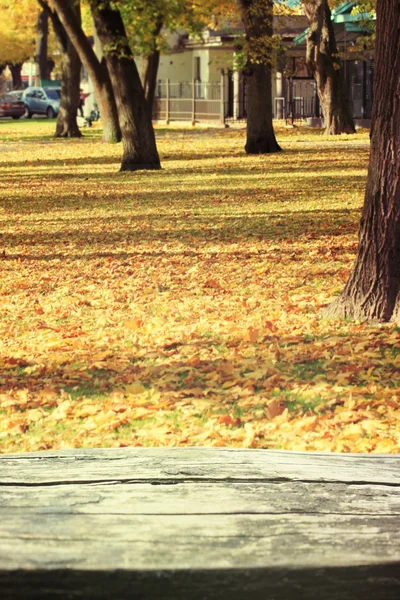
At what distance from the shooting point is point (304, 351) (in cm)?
753

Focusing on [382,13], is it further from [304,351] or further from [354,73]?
[354,73]

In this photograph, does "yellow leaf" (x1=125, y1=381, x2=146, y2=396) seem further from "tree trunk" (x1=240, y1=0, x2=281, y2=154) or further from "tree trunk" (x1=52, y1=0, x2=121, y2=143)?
"tree trunk" (x1=52, y1=0, x2=121, y2=143)

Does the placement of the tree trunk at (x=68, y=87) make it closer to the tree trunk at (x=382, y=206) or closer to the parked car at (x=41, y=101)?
the parked car at (x=41, y=101)

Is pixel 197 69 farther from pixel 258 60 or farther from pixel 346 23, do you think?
pixel 258 60

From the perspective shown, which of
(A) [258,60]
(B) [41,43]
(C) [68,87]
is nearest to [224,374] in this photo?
(A) [258,60]

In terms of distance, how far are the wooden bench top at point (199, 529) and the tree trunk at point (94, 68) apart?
2704 centimetres

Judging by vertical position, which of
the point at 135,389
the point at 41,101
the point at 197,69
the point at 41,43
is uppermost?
the point at 41,43

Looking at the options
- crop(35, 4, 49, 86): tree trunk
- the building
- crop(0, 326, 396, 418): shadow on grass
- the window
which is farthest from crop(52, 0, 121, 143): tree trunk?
crop(35, 4, 49, 86): tree trunk

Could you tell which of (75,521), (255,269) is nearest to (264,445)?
(75,521)

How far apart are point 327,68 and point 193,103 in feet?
51.8

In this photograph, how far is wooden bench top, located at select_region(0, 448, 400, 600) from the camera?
204 centimetres

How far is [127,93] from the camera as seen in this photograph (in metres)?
23.6

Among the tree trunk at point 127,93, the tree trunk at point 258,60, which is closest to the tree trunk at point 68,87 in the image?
the tree trunk at point 258,60

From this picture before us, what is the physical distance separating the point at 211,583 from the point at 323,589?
0.22 meters
